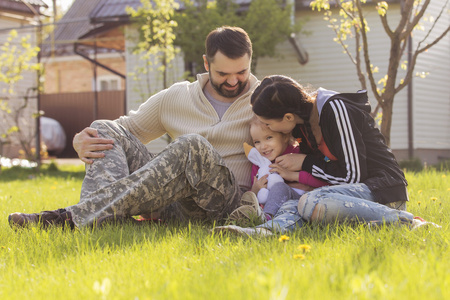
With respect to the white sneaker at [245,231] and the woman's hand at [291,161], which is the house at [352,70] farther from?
the white sneaker at [245,231]

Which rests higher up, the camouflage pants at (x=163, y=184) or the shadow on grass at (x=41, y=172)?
the camouflage pants at (x=163, y=184)

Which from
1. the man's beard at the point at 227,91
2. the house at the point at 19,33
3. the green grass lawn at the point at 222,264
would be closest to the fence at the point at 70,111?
the house at the point at 19,33

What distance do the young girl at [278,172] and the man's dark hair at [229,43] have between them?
0.52 metres

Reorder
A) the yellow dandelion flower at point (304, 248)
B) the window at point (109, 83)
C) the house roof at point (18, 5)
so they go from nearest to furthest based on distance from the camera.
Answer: the yellow dandelion flower at point (304, 248), the house roof at point (18, 5), the window at point (109, 83)

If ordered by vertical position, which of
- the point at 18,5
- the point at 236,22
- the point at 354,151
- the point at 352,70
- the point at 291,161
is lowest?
the point at 291,161

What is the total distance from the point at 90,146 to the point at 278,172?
4.28ft

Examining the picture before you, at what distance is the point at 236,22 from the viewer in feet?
42.5

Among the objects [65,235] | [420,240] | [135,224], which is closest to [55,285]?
[65,235]

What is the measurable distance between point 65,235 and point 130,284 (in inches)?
49.1

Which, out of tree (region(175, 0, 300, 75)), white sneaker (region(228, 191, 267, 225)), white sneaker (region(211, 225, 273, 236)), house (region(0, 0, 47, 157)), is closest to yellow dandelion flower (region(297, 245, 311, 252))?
white sneaker (region(211, 225, 273, 236))

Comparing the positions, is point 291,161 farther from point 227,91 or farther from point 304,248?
point 304,248

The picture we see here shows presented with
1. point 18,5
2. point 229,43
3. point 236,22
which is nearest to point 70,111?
point 18,5

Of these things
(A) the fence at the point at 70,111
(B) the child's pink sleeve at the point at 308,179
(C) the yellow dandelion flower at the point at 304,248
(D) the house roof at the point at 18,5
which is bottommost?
(A) the fence at the point at 70,111

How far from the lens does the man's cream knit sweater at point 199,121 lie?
4.10 metres
